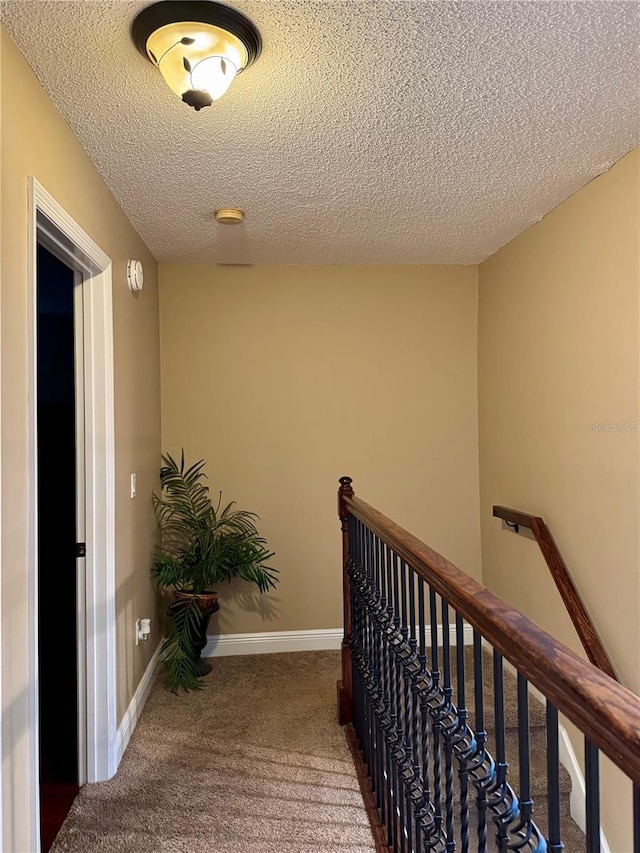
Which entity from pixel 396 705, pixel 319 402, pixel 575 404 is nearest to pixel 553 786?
pixel 396 705

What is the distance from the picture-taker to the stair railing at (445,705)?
70 centimetres

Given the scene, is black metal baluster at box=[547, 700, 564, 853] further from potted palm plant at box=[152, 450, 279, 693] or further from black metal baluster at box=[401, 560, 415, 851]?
potted palm plant at box=[152, 450, 279, 693]

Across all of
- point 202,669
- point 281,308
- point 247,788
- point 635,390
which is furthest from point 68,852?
point 281,308

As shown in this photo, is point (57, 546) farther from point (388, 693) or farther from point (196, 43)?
point (196, 43)

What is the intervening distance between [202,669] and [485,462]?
2.14 meters

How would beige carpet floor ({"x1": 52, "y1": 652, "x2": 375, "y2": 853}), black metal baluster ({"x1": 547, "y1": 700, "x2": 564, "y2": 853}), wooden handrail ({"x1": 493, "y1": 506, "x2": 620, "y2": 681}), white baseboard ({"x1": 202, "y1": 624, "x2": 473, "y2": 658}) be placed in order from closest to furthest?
black metal baluster ({"x1": 547, "y1": 700, "x2": 564, "y2": 853}), beige carpet floor ({"x1": 52, "y1": 652, "x2": 375, "y2": 853}), wooden handrail ({"x1": 493, "y1": 506, "x2": 620, "y2": 681}), white baseboard ({"x1": 202, "y1": 624, "x2": 473, "y2": 658})

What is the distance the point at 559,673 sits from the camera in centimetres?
73

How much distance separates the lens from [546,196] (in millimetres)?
2506

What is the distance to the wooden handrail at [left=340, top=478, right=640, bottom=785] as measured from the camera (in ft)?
2.02

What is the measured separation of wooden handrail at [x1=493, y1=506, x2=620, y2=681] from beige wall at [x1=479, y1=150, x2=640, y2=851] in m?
0.04

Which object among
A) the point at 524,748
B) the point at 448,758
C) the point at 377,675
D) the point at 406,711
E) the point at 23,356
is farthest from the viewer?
the point at 377,675

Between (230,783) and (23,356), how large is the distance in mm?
1803

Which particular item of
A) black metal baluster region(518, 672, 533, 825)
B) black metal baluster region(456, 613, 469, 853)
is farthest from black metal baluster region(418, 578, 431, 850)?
black metal baluster region(518, 672, 533, 825)

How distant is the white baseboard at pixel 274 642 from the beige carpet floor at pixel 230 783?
461mm
